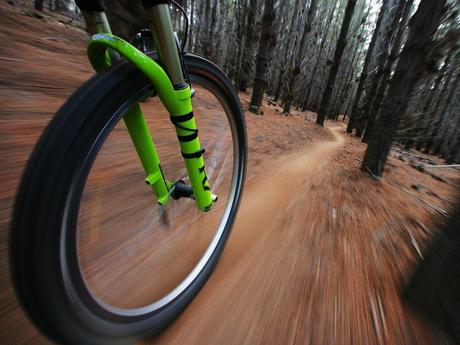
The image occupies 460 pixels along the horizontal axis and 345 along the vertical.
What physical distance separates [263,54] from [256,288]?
7370mm

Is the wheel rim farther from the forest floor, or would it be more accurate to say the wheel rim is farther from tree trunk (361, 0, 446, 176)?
tree trunk (361, 0, 446, 176)

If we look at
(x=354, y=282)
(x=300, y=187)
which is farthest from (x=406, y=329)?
(x=300, y=187)

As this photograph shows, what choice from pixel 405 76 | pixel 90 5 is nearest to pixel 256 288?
pixel 90 5

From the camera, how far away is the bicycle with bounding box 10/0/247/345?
549 mm

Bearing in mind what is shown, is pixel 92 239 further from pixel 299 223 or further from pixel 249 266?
pixel 299 223

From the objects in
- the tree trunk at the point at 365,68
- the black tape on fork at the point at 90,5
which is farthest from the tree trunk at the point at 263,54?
the tree trunk at the point at 365,68

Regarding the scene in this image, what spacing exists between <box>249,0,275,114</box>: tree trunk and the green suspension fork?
245 inches

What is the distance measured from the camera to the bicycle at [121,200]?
0.55 meters

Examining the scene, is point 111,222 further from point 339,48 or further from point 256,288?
point 339,48

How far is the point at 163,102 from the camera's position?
2.96 feet

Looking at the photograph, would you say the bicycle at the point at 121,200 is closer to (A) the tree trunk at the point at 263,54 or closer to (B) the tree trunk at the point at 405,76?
(B) the tree trunk at the point at 405,76

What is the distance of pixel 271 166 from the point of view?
331 cm

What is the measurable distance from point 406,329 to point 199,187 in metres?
1.09

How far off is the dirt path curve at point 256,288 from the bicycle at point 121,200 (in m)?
0.10
